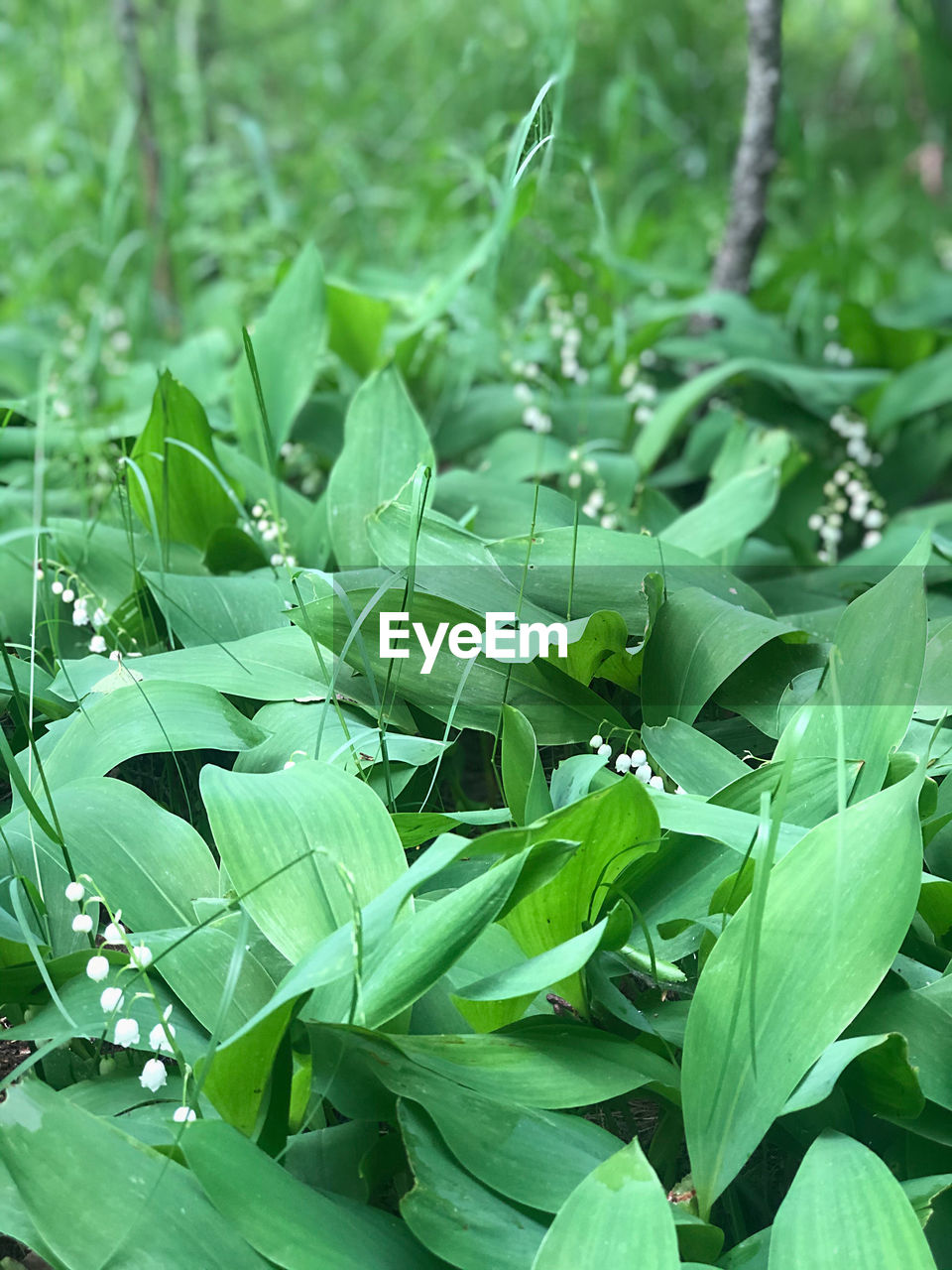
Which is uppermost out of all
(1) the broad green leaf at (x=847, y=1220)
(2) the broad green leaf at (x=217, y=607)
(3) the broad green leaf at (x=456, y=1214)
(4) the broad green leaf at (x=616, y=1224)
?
(2) the broad green leaf at (x=217, y=607)

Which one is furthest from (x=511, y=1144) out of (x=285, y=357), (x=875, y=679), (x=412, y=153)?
(x=412, y=153)

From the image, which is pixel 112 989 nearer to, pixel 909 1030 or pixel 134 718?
pixel 134 718

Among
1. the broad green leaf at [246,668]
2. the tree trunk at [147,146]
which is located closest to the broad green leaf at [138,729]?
the broad green leaf at [246,668]

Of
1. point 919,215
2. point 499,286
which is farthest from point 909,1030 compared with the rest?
point 919,215

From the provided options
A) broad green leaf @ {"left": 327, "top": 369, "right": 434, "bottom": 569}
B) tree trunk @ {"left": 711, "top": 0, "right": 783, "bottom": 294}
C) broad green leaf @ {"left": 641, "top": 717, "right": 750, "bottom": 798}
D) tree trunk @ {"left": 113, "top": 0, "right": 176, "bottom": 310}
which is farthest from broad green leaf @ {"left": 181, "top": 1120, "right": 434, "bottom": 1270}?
tree trunk @ {"left": 113, "top": 0, "right": 176, "bottom": 310}

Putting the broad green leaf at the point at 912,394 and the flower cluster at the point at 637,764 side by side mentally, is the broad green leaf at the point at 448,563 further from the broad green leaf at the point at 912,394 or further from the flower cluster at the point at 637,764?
the broad green leaf at the point at 912,394

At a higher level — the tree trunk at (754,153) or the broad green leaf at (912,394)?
the tree trunk at (754,153)
